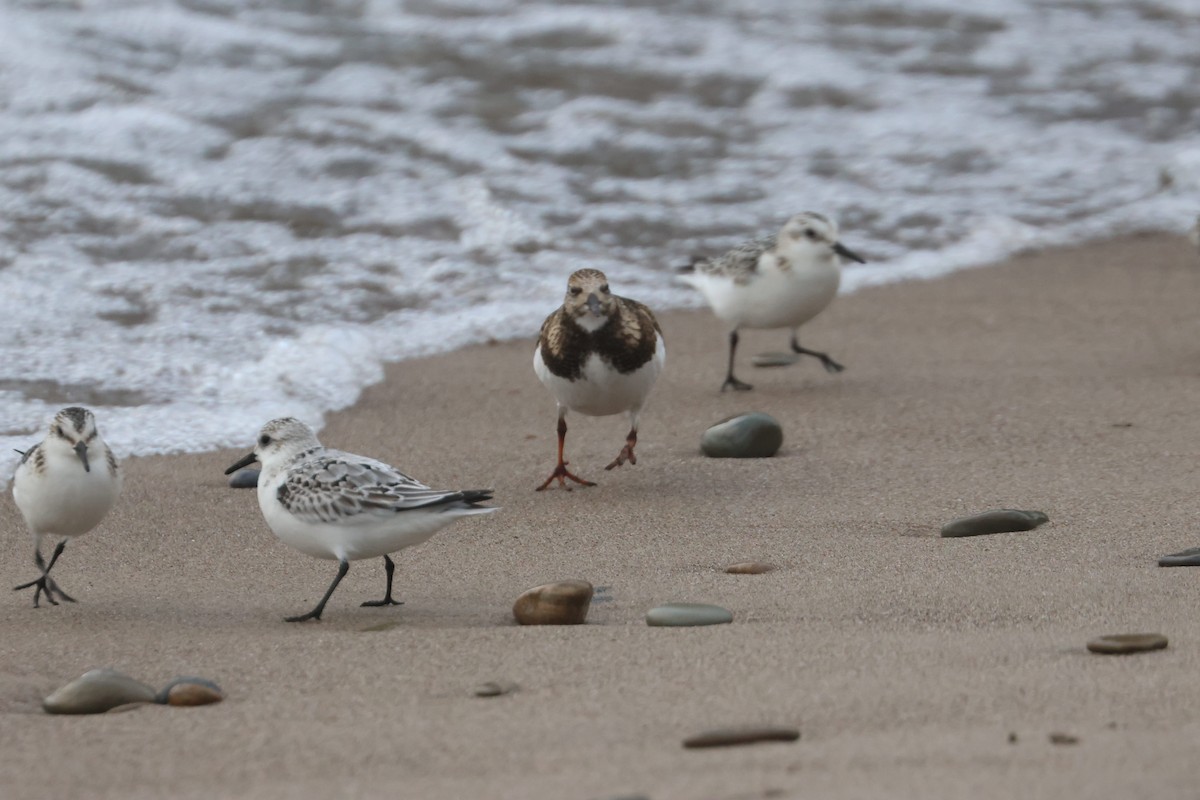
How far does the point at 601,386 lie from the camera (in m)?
5.98

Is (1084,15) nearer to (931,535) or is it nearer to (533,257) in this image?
(533,257)

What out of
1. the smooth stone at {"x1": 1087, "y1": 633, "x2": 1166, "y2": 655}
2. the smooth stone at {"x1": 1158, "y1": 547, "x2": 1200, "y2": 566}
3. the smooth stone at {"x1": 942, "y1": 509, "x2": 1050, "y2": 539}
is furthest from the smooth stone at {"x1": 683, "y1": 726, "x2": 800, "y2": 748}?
the smooth stone at {"x1": 942, "y1": 509, "x2": 1050, "y2": 539}

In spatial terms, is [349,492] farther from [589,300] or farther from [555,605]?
[589,300]

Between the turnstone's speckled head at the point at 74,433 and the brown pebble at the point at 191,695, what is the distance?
1143 millimetres

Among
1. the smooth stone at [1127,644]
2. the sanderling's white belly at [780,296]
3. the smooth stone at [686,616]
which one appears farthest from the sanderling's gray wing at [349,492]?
the sanderling's white belly at [780,296]

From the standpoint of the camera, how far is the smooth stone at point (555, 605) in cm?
427

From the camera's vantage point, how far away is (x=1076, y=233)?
1050cm

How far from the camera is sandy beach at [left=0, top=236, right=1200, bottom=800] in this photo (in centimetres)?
308

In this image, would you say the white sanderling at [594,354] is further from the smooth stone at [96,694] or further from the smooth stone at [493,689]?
the smooth stone at [96,694]

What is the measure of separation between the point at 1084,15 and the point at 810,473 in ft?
37.4

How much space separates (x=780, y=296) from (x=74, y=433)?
3.94 m

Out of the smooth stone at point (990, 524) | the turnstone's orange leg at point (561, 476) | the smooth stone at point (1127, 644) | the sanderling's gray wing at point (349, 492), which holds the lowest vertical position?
the turnstone's orange leg at point (561, 476)

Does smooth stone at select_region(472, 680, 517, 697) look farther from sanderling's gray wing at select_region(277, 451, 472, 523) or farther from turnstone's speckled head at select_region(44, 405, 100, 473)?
turnstone's speckled head at select_region(44, 405, 100, 473)

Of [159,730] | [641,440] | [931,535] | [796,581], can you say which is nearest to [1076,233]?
[641,440]
